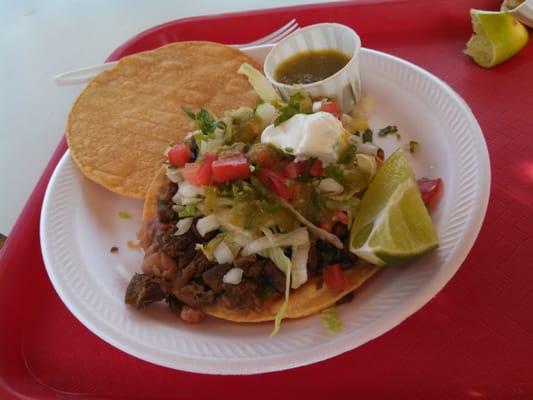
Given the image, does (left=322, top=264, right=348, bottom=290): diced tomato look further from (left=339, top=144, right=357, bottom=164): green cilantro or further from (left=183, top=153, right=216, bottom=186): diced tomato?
(left=183, top=153, right=216, bottom=186): diced tomato

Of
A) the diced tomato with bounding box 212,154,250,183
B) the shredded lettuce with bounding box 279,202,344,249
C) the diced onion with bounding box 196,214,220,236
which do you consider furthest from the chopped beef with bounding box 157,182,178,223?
the shredded lettuce with bounding box 279,202,344,249

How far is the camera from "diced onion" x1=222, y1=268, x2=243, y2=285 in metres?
1.72

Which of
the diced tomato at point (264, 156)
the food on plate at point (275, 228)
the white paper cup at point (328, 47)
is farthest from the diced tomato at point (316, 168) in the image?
the white paper cup at point (328, 47)

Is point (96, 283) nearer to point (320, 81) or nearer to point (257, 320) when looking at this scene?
point (257, 320)

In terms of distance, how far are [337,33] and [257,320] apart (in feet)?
4.86

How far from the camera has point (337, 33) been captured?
93.1 inches

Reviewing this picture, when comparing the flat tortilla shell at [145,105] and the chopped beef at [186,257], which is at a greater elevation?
the flat tortilla shell at [145,105]

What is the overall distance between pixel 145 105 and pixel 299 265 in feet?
4.40

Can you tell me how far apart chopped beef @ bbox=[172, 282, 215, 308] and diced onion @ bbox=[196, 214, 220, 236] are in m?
0.21

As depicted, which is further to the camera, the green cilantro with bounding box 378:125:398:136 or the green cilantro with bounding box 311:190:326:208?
the green cilantro with bounding box 378:125:398:136

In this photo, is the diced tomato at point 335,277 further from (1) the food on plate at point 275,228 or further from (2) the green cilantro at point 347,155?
(2) the green cilantro at point 347,155

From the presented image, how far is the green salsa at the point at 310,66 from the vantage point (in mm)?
2365

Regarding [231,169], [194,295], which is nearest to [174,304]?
[194,295]

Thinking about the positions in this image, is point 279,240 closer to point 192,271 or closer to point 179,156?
point 192,271
